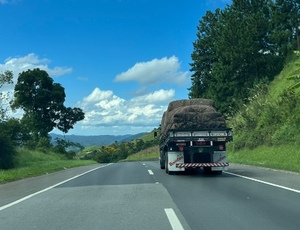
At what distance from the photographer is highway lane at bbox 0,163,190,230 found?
26.9ft

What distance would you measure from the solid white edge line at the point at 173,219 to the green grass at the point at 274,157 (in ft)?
38.8

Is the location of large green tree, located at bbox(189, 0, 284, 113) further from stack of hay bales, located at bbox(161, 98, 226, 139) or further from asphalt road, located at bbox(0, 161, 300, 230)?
asphalt road, located at bbox(0, 161, 300, 230)

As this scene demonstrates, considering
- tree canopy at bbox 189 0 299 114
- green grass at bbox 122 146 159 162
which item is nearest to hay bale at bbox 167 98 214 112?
tree canopy at bbox 189 0 299 114

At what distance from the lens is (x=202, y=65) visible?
6078cm

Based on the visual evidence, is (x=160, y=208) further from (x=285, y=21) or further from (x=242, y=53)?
(x=285, y=21)

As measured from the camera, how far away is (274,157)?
94.4ft

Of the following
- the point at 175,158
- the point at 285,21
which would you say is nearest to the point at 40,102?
the point at 285,21

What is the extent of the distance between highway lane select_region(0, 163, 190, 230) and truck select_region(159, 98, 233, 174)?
509cm

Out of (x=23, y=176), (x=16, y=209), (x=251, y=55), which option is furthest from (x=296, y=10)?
(x=16, y=209)

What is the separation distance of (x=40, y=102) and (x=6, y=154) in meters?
25.6

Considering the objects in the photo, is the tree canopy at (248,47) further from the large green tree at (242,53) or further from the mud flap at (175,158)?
the mud flap at (175,158)

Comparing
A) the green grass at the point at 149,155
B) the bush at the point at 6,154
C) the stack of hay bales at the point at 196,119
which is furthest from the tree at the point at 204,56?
the stack of hay bales at the point at 196,119

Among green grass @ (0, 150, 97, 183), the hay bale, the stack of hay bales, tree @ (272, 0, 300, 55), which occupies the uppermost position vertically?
tree @ (272, 0, 300, 55)

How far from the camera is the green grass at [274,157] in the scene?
23.5 meters
